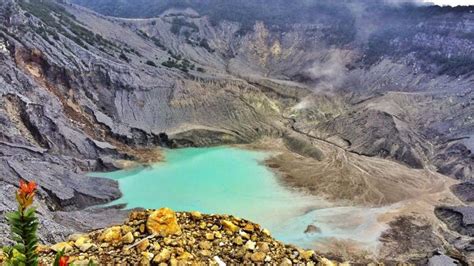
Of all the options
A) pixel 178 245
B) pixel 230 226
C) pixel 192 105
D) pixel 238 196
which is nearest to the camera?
pixel 178 245

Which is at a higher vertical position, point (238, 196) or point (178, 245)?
point (178, 245)

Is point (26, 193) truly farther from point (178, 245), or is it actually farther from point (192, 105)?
point (192, 105)

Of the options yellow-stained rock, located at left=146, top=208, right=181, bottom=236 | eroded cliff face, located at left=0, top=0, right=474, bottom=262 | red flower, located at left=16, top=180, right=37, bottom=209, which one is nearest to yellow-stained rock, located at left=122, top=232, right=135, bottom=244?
yellow-stained rock, located at left=146, top=208, right=181, bottom=236

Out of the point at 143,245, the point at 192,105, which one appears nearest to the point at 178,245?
the point at 143,245

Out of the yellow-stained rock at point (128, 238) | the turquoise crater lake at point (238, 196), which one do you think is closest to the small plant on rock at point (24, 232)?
the yellow-stained rock at point (128, 238)

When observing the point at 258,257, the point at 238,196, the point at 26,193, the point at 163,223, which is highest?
the point at 26,193

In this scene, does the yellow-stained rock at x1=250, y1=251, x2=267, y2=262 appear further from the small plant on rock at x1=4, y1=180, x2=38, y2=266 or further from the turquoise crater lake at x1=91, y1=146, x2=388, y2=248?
the turquoise crater lake at x1=91, y1=146, x2=388, y2=248

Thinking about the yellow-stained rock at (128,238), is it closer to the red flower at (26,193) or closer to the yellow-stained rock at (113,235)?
the yellow-stained rock at (113,235)
